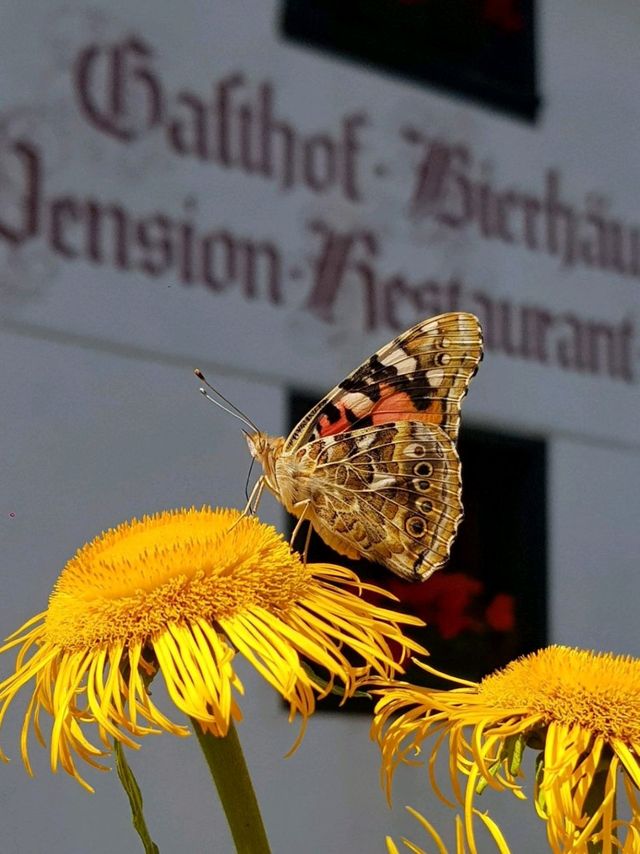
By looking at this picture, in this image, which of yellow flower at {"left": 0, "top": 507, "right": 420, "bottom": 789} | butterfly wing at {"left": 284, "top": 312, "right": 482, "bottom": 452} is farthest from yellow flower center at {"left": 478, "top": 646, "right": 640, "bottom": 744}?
Result: butterfly wing at {"left": 284, "top": 312, "right": 482, "bottom": 452}

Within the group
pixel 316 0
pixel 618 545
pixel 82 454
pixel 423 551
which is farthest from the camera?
pixel 618 545

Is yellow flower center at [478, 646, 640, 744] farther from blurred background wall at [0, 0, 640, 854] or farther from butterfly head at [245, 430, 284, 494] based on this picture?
blurred background wall at [0, 0, 640, 854]

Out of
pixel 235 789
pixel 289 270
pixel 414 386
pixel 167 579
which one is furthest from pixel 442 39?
pixel 235 789

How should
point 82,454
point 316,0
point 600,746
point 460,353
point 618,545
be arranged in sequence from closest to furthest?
point 600,746
point 460,353
point 82,454
point 316,0
point 618,545

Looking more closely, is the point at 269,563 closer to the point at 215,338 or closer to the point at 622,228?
the point at 215,338

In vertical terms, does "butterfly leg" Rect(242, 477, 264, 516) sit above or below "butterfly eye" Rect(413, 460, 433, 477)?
below

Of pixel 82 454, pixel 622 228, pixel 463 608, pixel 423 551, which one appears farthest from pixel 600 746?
pixel 622 228

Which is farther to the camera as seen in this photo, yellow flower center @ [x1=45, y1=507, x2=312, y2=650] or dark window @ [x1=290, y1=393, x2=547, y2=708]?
dark window @ [x1=290, y1=393, x2=547, y2=708]
